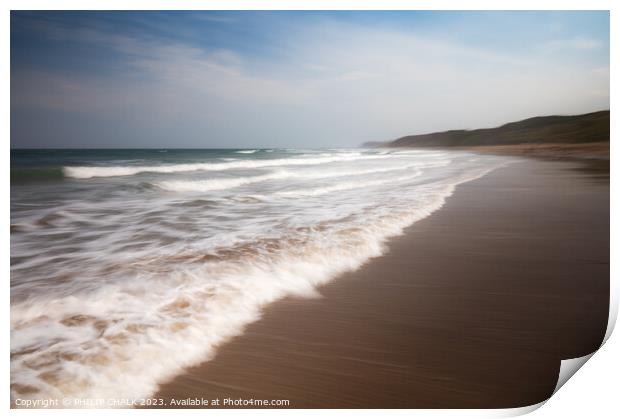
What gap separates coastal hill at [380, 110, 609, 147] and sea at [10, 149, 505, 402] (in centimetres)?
94

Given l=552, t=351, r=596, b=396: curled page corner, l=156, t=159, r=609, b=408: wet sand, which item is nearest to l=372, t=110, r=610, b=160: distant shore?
l=156, t=159, r=609, b=408: wet sand

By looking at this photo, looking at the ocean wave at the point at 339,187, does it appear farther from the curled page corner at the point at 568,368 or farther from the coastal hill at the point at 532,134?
the curled page corner at the point at 568,368

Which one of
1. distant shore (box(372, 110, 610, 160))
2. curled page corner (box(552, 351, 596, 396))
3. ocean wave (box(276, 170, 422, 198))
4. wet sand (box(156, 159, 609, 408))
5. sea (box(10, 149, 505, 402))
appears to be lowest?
curled page corner (box(552, 351, 596, 396))

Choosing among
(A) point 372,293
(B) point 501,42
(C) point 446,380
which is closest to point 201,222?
(A) point 372,293

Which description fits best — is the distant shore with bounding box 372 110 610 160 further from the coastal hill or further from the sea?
the sea

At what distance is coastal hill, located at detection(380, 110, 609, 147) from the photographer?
3046 millimetres

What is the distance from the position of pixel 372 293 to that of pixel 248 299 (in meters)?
0.76

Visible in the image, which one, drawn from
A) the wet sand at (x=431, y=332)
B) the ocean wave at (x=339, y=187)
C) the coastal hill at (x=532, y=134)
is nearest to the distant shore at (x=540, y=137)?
the coastal hill at (x=532, y=134)

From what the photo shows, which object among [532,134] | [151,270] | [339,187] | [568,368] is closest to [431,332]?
[568,368]

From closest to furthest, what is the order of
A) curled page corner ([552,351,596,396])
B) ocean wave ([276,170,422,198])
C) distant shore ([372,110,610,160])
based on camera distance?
curled page corner ([552,351,596,396])
distant shore ([372,110,610,160])
ocean wave ([276,170,422,198])

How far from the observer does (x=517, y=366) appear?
1588mm

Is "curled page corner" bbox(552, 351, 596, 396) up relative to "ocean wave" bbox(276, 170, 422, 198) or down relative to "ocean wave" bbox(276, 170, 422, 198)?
down

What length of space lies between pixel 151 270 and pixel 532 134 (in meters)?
4.59

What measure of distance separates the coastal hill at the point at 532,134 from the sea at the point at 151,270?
94 centimetres
